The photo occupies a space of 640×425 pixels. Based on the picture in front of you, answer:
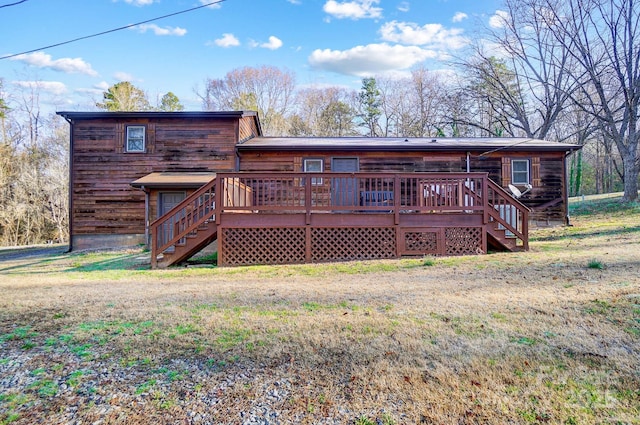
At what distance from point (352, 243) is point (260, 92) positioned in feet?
80.3

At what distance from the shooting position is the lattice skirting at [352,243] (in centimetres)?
827

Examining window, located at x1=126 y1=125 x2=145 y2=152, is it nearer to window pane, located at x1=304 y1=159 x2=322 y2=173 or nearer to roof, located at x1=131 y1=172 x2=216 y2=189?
roof, located at x1=131 y1=172 x2=216 y2=189

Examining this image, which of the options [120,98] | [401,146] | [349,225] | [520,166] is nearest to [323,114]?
[120,98]

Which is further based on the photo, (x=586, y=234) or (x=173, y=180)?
(x=173, y=180)

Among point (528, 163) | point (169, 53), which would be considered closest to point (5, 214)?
point (169, 53)

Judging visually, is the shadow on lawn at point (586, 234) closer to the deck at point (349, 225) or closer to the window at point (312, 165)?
the deck at point (349, 225)

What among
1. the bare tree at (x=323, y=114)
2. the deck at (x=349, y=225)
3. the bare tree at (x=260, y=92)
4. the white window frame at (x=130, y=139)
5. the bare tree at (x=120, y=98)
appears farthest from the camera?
the bare tree at (x=323, y=114)

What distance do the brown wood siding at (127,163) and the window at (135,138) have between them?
0.55 feet

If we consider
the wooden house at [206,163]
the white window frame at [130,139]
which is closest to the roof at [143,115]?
the wooden house at [206,163]

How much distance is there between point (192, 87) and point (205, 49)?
14.2 m

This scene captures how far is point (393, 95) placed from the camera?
2995 cm

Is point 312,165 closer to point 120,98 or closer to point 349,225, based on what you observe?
point 349,225

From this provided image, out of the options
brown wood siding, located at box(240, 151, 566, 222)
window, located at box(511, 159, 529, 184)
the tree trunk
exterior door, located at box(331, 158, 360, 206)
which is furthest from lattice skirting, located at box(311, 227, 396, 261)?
the tree trunk

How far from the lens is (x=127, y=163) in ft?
41.1
